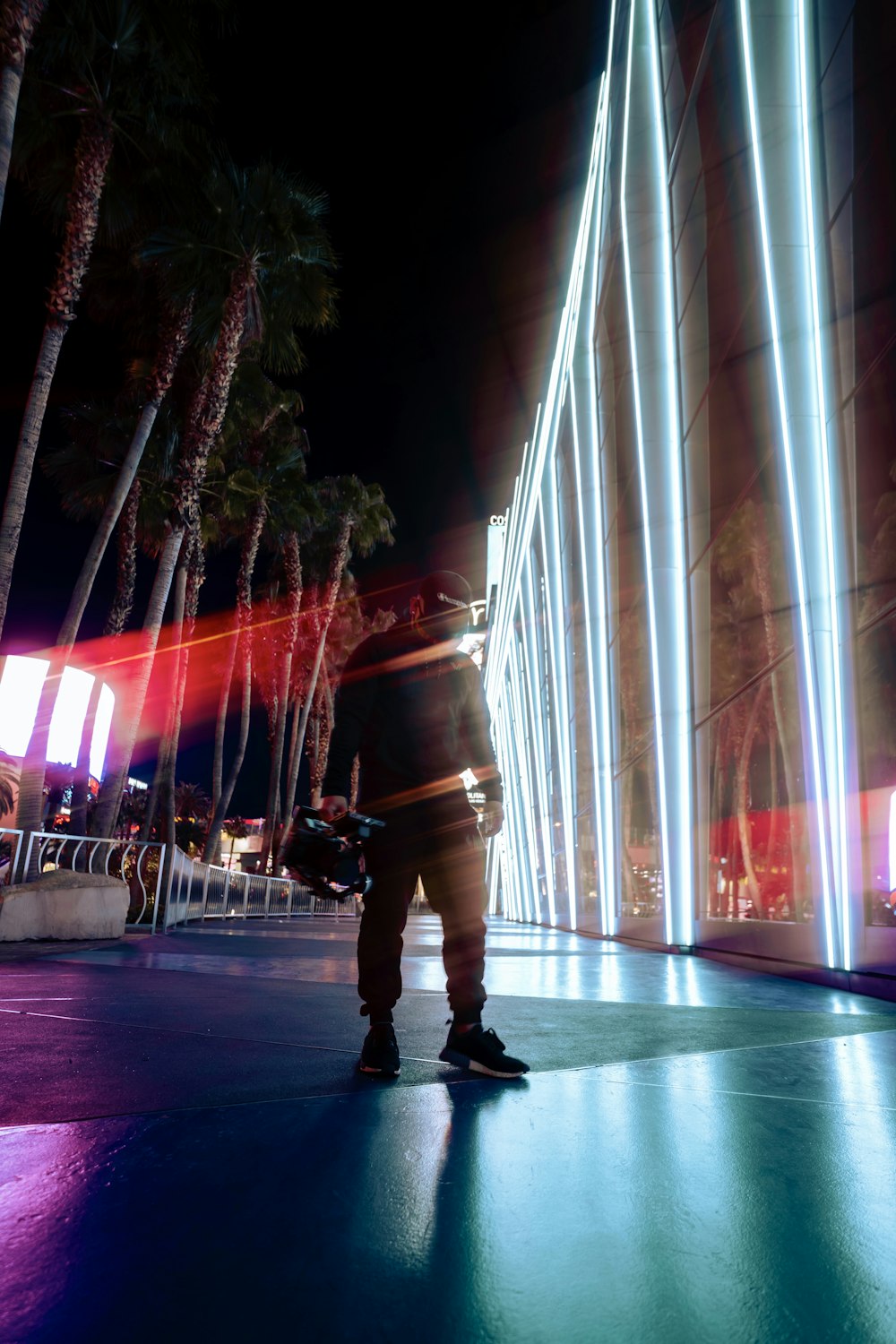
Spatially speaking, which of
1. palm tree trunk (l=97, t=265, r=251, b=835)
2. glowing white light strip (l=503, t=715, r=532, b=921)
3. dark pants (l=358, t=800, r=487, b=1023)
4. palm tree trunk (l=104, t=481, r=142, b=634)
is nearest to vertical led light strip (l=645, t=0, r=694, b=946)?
dark pants (l=358, t=800, r=487, b=1023)

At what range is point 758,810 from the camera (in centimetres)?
860

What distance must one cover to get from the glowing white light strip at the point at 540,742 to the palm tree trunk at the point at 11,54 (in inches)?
630

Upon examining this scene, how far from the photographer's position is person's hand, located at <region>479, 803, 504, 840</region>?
10.9ft

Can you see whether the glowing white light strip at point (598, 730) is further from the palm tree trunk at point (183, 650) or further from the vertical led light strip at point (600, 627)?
the palm tree trunk at point (183, 650)

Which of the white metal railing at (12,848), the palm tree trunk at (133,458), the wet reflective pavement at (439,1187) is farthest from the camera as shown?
the palm tree trunk at (133,458)

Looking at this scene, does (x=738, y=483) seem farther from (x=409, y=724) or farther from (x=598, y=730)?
(x=409, y=724)

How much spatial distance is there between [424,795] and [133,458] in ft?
50.2

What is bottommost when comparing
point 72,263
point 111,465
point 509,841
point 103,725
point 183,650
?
point 509,841

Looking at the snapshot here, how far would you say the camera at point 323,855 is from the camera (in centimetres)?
297

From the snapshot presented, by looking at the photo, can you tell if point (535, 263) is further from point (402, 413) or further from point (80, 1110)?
→ point (80, 1110)

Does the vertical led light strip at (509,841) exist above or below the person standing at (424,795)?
above

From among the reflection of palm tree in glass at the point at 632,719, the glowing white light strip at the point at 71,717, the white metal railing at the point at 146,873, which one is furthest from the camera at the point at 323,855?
the glowing white light strip at the point at 71,717

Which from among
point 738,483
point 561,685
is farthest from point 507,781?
point 738,483

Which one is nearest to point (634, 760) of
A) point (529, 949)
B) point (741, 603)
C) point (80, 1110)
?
point (529, 949)
